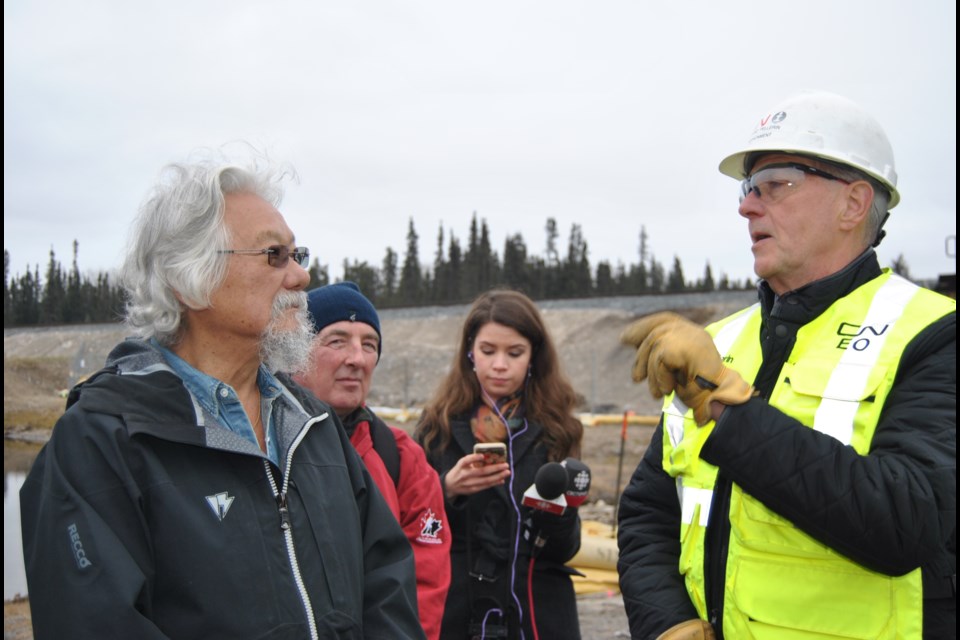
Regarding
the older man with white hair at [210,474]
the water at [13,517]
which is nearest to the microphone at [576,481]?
the older man with white hair at [210,474]

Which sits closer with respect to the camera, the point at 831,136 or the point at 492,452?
the point at 831,136

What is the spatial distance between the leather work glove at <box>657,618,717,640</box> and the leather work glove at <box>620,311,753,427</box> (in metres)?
0.66

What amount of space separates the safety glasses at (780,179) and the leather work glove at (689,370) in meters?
0.64

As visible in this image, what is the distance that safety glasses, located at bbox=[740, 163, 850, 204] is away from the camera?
7.74 ft

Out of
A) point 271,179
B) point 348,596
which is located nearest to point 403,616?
point 348,596

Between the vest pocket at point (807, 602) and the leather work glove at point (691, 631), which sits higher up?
the vest pocket at point (807, 602)

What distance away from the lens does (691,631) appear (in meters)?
2.24

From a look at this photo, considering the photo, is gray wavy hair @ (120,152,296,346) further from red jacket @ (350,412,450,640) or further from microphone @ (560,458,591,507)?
microphone @ (560,458,591,507)

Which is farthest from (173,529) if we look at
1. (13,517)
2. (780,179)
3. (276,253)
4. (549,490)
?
(13,517)

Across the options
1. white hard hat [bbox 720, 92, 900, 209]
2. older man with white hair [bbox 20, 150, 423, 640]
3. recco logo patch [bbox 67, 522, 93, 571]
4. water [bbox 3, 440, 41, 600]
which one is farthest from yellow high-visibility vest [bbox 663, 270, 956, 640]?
water [bbox 3, 440, 41, 600]

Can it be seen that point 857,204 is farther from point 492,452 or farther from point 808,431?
point 492,452

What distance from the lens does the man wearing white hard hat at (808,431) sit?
1884mm

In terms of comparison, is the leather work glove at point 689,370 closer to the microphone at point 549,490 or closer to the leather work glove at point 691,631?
the leather work glove at point 691,631

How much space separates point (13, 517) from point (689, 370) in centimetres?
1328
